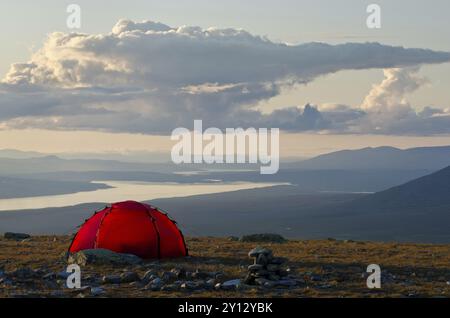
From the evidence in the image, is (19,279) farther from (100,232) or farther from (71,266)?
(100,232)

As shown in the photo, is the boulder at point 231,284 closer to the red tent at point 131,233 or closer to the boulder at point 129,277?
the boulder at point 129,277

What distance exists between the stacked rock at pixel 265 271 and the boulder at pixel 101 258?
6080mm

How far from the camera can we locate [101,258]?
30.9m

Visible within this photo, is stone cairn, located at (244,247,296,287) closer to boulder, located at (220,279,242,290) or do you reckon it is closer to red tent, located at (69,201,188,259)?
boulder, located at (220,279,242,290)

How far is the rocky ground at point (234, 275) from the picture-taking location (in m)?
24.8

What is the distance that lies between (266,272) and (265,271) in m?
0.06

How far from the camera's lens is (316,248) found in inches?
1591

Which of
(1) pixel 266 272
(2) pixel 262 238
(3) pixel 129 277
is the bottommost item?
(2) pixel 262 238

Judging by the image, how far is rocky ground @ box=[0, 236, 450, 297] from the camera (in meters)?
24.8

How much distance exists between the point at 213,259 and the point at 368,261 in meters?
6.90

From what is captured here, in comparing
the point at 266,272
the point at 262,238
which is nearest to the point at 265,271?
the point at 266,272

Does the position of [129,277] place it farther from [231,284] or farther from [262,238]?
[262,238]

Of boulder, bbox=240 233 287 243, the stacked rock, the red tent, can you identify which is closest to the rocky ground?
the stacked rock
